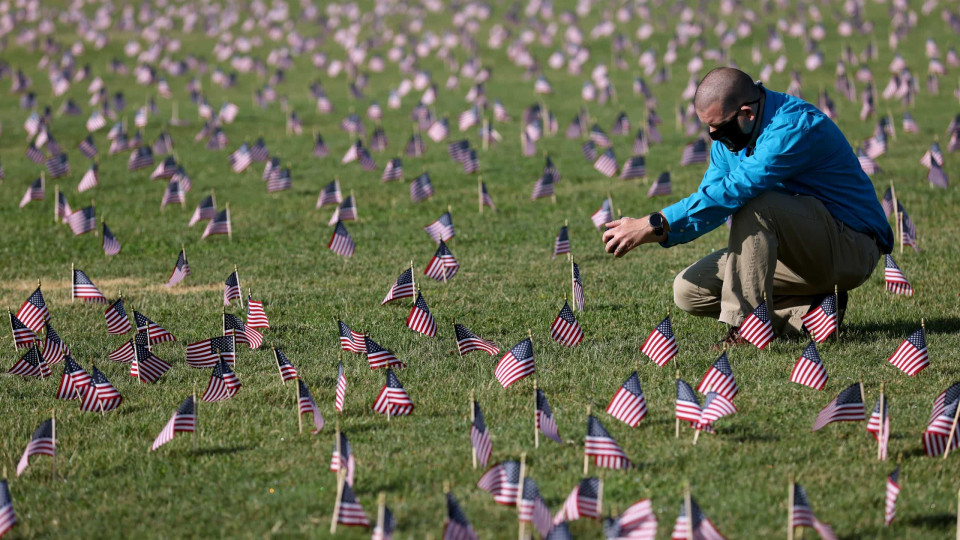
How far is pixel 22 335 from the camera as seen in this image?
318 inches

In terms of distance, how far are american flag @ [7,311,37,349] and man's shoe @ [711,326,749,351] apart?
4.65 m

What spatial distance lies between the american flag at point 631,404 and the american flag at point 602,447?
19.5 inches

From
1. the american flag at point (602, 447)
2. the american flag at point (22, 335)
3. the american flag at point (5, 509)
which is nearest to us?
the american flag at point (5, 509)

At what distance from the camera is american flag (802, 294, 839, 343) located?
7.28 metres

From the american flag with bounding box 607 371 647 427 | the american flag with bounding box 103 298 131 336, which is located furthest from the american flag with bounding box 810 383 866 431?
the american flag with bounding box 103 298 131 336

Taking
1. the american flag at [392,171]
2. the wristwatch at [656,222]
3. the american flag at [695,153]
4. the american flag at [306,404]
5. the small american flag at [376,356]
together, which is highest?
the american flag at [695,153]

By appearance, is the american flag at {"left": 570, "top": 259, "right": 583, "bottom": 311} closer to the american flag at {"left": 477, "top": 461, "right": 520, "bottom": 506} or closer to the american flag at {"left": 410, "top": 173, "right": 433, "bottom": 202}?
the american flag at {"left": 477, "top": 461, "right": 520, "bottom": 506}

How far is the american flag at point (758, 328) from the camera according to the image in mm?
7055

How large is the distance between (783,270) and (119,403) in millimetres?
4129

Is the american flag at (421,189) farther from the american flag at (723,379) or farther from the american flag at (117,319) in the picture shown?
the american flag at (723,379)

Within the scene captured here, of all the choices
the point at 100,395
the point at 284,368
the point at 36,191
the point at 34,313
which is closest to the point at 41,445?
the point at 100,395

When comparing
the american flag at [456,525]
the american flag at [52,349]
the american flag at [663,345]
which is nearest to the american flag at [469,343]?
the american flag at [663,345]

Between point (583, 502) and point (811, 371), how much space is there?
2.27 meters

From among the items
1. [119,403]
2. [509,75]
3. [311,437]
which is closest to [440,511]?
[311,437]
